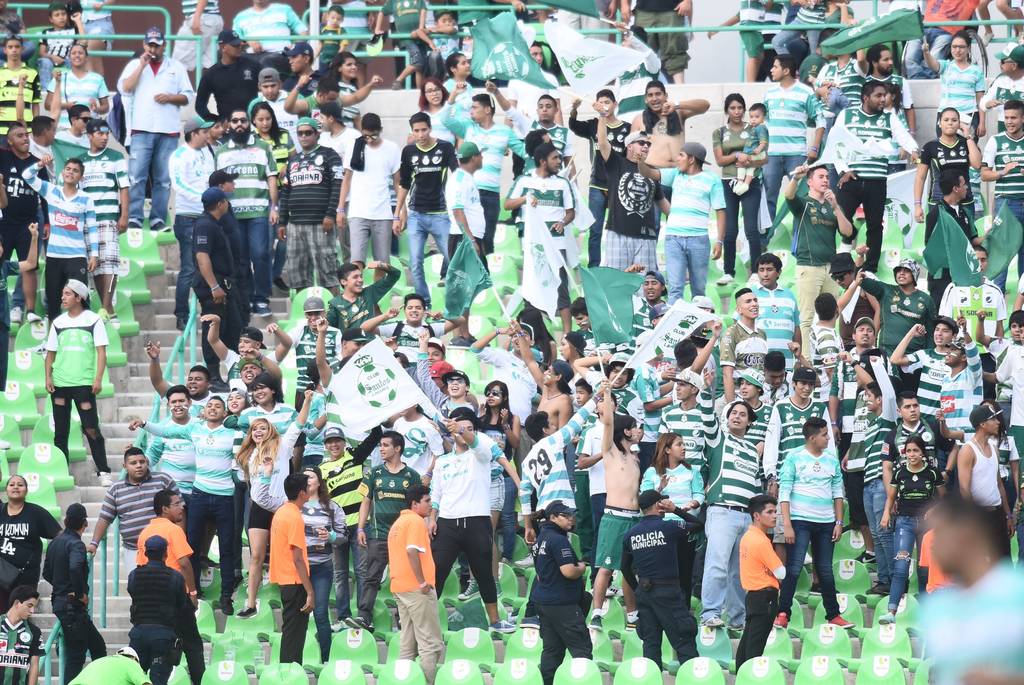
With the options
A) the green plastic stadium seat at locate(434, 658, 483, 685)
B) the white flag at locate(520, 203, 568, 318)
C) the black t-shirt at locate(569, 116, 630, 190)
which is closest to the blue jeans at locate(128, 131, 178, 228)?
the black t-shirt at locate(569, 116, 630, 190)

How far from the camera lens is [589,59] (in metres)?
17.4

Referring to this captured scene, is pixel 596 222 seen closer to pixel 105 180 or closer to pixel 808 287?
pixel 808 287

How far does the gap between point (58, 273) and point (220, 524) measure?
3886mm

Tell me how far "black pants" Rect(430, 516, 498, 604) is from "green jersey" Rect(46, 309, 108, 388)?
3738mm

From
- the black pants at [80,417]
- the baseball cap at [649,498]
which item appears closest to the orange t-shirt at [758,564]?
the baseball cap at [649,498]

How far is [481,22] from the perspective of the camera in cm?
1769

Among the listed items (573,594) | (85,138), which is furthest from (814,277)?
(85,138)

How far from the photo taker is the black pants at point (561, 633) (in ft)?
44.9

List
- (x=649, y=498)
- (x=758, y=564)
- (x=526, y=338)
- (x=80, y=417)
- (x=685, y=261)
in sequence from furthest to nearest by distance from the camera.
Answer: (x=685, y=261), (x=80, y=417), (x=526, y=338), (x=649, y=498), (x=758, y=564)

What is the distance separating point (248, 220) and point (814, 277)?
5537mm

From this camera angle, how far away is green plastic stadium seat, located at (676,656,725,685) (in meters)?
13.4

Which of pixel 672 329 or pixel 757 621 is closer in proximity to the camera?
pixel 757 621

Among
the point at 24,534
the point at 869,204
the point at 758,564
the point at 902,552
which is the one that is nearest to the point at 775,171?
the point at 869,204

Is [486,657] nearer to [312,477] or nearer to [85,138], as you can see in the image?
[312,477]
